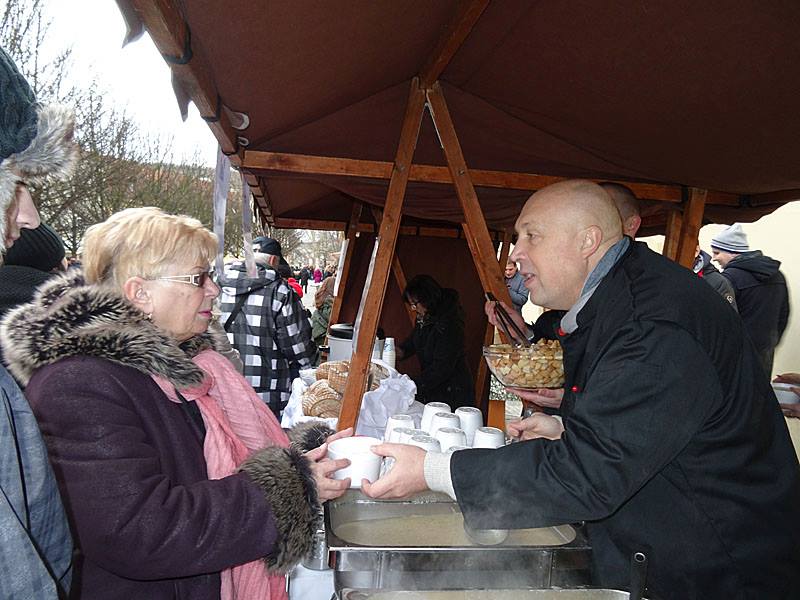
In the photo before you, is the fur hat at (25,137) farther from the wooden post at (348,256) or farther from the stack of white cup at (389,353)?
the wooden post at (348,256)

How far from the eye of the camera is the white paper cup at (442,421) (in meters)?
2.00

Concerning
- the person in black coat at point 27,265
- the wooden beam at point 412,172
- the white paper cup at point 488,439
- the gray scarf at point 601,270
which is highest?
the wooden beam at point 412,172

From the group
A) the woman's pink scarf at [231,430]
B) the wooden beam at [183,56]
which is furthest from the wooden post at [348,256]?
the woman's pink scarf at [231,430]

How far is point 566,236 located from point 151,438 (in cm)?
127

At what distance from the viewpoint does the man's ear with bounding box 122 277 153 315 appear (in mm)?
1513

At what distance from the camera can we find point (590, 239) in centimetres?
166

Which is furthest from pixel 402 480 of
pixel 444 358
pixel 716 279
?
pixel 716 279

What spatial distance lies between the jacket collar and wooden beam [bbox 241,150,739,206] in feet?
6.02

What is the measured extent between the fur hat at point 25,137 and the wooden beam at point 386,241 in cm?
215

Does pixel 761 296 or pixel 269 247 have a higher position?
pixel 761 296

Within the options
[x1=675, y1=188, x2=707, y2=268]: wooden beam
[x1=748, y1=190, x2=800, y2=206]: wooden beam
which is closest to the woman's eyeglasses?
[x1=675, y1=188, x2=707, y2=268]: wooden beam

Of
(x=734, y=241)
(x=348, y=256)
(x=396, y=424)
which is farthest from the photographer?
(x=348, y=256)

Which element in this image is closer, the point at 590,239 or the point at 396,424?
the point at 590,239

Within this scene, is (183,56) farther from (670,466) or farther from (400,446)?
(670,466)
